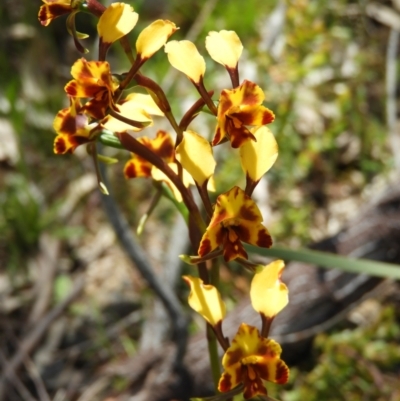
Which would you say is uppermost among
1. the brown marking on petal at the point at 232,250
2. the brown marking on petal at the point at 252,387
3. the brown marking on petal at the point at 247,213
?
the brown marking on petal at the point at 247,213

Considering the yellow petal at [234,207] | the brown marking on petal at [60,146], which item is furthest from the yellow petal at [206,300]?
the brown marking on petal at [60,146]

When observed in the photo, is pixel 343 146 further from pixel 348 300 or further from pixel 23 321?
pixel 23 321

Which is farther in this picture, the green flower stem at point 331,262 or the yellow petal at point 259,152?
the green flower stem at point 331,262

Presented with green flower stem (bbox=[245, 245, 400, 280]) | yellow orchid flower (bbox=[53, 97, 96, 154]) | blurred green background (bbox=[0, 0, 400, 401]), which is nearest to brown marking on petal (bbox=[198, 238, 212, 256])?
yellow orchid flower (bbox=[53, 97, 96, 154])

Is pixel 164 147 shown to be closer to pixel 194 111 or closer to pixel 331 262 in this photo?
pixel 194 111

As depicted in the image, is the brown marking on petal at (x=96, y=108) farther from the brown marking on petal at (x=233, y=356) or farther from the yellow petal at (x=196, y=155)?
the brown marking on petal at (x=233, y=356)

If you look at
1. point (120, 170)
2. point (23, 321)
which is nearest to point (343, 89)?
point (120, 170)
